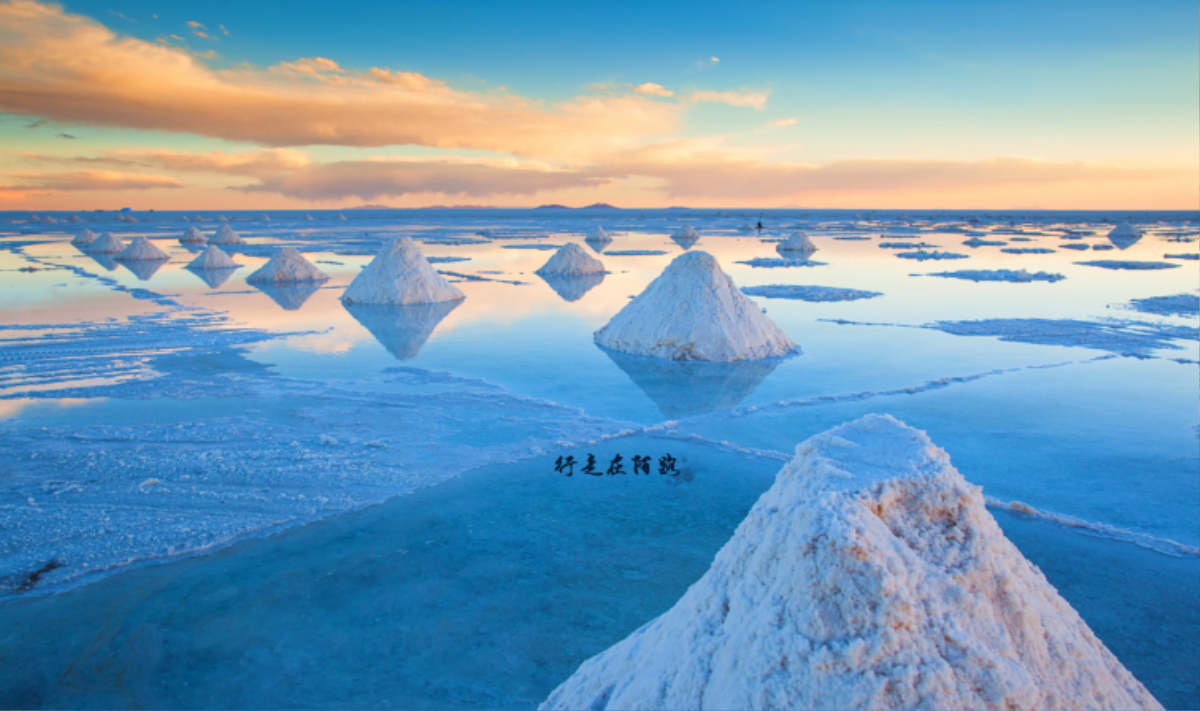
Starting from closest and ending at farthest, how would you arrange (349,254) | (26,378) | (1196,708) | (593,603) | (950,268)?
(1196,708), (593,603), (26,378), (950,268), (349,254)

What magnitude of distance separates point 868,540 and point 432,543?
3121 mm

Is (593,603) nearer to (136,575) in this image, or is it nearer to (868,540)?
(868,540)

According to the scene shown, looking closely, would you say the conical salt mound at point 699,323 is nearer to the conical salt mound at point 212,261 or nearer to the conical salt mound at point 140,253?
the conical salt mound at point 212,261

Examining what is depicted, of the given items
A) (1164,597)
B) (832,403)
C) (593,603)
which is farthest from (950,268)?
(593,603)

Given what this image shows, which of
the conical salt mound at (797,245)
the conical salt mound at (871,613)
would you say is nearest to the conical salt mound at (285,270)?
the conical salt mound at (871,613)

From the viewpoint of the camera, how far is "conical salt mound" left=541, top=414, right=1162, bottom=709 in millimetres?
1527

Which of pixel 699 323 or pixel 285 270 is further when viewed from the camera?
pixel 285 270

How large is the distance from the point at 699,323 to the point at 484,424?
13.6 feet

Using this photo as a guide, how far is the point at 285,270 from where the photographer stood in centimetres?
1795

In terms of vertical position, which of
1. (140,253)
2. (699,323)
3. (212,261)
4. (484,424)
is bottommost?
(484,424)

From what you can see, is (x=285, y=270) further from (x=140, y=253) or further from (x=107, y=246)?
(x=107, y=246)

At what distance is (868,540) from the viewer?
163 cm

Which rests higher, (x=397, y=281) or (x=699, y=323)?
(x=397, y=281)

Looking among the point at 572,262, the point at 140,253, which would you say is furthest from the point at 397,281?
the point at 140,253
